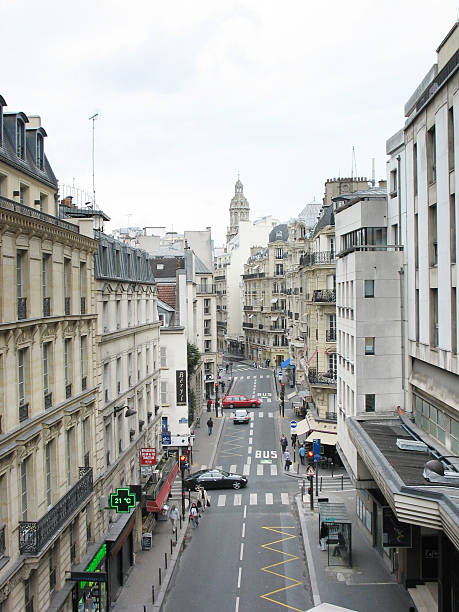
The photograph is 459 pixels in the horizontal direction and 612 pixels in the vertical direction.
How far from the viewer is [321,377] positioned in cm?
4900

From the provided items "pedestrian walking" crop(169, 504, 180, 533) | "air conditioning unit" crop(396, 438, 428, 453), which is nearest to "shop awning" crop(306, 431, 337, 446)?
"pedestrian walking" crop(169, 504, 180, 533)

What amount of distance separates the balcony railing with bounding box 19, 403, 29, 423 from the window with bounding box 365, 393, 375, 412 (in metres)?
14.3

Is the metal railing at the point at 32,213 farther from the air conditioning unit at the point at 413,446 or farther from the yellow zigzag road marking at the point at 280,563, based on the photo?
the yellow zigzag road marking at the point at 280,563

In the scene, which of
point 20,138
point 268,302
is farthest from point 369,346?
point 268,302

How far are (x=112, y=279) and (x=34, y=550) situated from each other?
13.5 metres

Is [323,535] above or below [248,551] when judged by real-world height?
above

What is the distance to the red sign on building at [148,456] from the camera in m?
31.7

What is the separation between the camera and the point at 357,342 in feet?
91.7

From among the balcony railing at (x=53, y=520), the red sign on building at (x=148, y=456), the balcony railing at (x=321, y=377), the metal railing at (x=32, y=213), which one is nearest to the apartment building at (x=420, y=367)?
the red sign on building at (x=148, y=456)

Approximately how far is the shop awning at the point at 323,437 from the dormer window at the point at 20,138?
97.9 ft

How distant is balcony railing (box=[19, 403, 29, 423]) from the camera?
→ 1814 cm

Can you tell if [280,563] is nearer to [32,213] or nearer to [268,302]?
[32,213]

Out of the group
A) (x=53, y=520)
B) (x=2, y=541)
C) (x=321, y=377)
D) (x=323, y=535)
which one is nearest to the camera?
(x=2, y=541)

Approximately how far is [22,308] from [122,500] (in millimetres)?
10259
